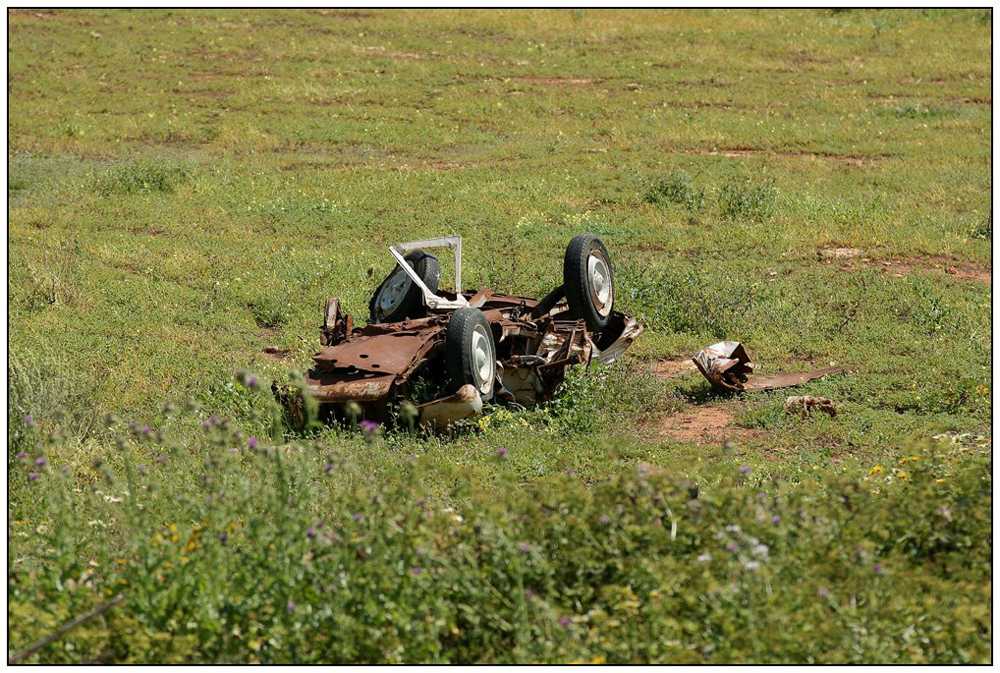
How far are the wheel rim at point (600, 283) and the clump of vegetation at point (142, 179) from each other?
395 inches

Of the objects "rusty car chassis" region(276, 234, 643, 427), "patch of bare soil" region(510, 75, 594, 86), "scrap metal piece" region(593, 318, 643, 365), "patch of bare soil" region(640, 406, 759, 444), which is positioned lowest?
"patch of bare soil" region(640, 406, 759, 444)

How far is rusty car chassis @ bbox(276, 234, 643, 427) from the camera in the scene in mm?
10391

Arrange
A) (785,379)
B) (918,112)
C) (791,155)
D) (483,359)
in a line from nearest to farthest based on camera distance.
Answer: (483,359)
(785,379)
(791,155)
(918,112)

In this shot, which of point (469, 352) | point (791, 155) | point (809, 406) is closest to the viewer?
point (469, 352)

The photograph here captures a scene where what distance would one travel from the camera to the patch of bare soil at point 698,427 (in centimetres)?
1082

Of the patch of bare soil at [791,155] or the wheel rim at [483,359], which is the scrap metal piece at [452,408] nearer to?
the wheel rim at [483,359]

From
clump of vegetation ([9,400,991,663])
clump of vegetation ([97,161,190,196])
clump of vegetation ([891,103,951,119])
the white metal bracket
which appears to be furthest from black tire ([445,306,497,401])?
clump of vegetation ([891,103,951,119])

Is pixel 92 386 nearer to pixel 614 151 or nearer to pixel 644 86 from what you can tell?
pixel 614 151

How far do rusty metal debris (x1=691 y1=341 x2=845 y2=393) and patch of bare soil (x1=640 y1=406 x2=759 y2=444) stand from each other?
31cm

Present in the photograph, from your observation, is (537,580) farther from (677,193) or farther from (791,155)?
(791,155)

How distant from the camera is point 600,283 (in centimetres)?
1238

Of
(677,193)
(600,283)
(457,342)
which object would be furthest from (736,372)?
(677,193)

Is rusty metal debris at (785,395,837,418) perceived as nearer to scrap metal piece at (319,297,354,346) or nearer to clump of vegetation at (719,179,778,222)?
scrap metal piece at (319,297,354,346)

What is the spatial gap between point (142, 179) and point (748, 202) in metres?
8.94
